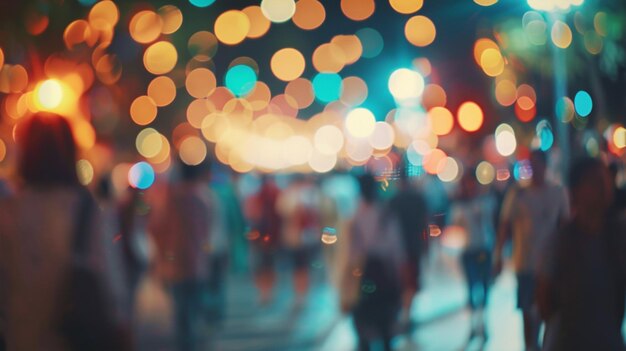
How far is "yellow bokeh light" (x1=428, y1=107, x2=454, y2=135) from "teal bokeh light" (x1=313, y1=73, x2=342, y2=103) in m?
10.7

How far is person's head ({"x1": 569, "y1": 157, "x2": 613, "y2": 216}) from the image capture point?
14.8 feet

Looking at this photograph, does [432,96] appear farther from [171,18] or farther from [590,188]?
[590,188]

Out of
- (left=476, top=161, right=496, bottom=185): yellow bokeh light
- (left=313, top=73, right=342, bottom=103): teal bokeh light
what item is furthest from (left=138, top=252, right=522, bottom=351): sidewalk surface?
(left=313, top=73, right=342, bottom=103): teal bokeh light

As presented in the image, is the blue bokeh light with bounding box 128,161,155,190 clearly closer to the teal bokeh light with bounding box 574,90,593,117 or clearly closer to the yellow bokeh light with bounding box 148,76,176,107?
the teal bokeh light with bounding box 574,90,593,117

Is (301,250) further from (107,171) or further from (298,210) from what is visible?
(107,171)

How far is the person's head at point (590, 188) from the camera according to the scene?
4504 millimetres

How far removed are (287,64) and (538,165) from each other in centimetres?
2878

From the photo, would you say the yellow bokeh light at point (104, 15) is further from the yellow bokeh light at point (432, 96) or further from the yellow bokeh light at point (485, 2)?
the yellow bokeh light at point (485, 2)

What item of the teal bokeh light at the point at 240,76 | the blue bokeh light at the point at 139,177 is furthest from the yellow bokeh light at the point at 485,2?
the teal bokeh light at the point at 240,76

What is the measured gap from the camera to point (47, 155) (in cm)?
399

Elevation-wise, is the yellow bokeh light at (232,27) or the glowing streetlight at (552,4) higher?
the yellow bokeh light at (232,27)

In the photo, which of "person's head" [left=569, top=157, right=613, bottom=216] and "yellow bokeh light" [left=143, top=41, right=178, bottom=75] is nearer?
"person's head" [left=569, top=157, right=613, bottom=216]

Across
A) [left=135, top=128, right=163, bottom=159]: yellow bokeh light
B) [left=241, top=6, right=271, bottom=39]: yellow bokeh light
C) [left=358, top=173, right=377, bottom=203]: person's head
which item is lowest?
[left=135, top=128, right=163, bottom=159]: yellow bokeh light

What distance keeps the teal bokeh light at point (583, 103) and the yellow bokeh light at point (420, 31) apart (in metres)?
4.62
